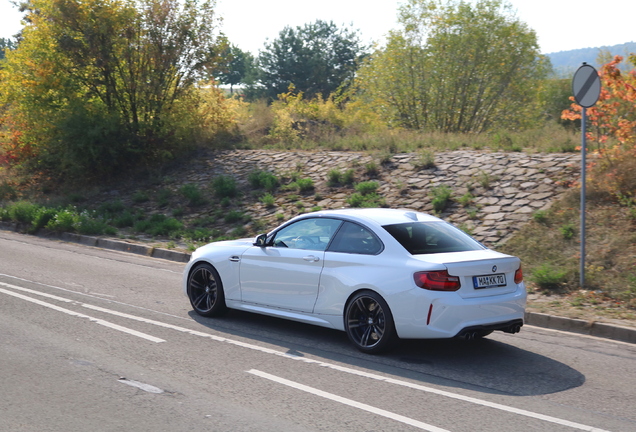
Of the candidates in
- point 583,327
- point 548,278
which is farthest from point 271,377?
point 548,278

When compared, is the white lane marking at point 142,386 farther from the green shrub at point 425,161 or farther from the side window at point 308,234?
the green shrub at point 425,161

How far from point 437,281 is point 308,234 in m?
1.88

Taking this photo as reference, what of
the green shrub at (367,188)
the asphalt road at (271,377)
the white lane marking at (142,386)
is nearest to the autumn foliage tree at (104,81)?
the green shrub at (367,188)

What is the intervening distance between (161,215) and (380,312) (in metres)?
12.9

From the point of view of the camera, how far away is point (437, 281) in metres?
6.26

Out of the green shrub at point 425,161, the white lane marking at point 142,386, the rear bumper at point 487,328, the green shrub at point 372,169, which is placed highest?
the green shrub at point 425,161

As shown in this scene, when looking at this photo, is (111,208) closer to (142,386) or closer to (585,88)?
(585,88)

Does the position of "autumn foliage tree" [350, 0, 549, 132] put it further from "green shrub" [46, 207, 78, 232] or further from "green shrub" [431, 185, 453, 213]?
"green shrub" [46, 207, 78, 232]

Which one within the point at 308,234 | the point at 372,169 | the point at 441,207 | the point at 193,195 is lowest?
the point at 308,234

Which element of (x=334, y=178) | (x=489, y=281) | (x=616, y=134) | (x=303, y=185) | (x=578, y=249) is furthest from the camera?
(x=303, y=185)

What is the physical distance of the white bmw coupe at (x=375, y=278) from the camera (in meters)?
6.29

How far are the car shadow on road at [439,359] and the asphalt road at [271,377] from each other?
0.02 metres

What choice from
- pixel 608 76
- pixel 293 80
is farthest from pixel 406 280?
pixel 293 80

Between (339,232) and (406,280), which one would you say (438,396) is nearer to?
(406,280)
